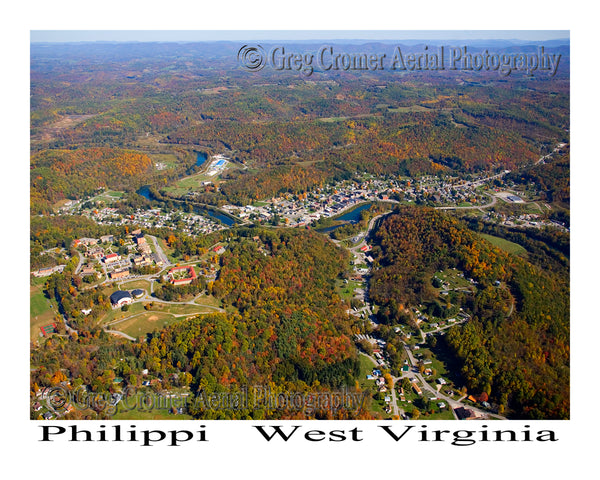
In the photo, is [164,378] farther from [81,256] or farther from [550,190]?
[550,190]

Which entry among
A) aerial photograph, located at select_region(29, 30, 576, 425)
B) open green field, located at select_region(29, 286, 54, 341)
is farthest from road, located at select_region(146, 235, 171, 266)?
open green field, located at select_region(29, 286, 54, 341)

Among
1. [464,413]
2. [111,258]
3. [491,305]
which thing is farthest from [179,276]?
[491,305]

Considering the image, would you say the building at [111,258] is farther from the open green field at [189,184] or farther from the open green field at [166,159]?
the open green field at [166,159]

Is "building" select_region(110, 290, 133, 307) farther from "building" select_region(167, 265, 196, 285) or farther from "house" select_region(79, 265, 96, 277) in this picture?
"house" select_region(79, 265, 96, 277)

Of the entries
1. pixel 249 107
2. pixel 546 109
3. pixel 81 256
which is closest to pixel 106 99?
pixel 249 107

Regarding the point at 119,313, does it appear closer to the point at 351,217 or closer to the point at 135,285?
the point at 135,285

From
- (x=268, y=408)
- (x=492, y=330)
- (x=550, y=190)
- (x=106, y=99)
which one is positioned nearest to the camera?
(x=268, y=408)

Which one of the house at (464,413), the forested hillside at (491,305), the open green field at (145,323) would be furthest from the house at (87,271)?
the house at (464,413)
